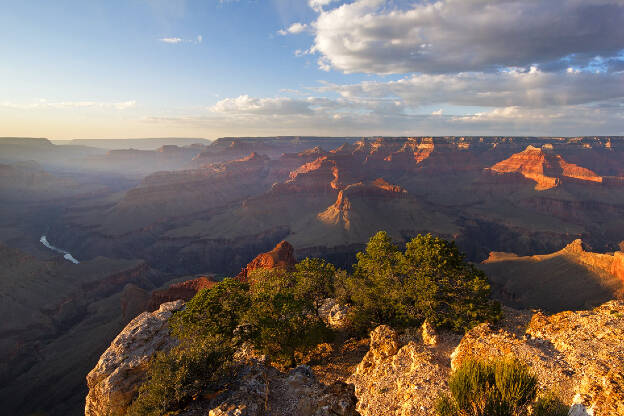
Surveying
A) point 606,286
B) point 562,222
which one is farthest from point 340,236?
point 562,222

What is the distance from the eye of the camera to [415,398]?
1680cm

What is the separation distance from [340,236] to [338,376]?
355 feet

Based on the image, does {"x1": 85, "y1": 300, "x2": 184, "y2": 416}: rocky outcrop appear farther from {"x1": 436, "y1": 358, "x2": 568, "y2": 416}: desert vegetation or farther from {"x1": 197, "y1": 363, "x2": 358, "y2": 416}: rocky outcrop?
{"x1": 436, "y1": 358, "x2": 568, "y2": 416}: desert vegetation

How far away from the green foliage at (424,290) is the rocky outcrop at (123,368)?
66.3ft

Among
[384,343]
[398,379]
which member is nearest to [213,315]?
[384,343]

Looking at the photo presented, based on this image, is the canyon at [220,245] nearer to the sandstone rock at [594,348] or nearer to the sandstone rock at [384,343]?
the sandstone rock at [384,343]

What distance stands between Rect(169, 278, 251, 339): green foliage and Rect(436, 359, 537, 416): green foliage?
57.5ft

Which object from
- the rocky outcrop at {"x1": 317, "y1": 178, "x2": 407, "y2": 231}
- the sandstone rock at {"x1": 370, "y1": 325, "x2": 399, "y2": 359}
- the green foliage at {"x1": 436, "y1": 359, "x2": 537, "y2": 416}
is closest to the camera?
the green foliage at {"x1": 436, "y1": 359, "x2": 537, "y2": 416}

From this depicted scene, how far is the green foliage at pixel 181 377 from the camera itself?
63.1 ft

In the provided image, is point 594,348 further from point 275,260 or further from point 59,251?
point 59,251

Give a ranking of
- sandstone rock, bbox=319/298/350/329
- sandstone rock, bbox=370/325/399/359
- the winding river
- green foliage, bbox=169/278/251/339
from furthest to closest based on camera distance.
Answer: the winding river
sandstone rock, bbox=319/298/350/329
green foliage, bbox=169/278/251/339
sandstone rock, bbox=370/325/399/359

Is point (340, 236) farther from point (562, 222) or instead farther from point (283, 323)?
point (562, 222)

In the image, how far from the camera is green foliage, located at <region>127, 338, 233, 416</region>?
757 inches

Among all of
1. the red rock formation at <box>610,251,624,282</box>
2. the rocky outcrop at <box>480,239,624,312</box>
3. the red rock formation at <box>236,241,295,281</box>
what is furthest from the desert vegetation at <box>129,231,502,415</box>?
the red rock formation at <box>610,251,624,282</box>
